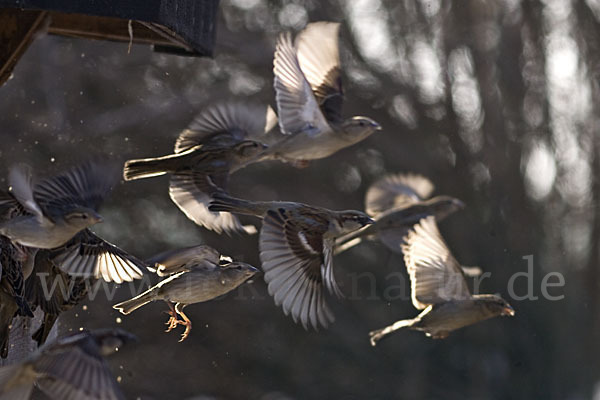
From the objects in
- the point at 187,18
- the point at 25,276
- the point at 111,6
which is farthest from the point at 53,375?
the point at 187,18

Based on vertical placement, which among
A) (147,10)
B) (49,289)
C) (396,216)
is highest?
(147,10)

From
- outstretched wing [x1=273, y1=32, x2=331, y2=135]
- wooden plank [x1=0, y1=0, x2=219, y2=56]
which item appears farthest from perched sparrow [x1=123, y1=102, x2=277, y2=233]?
wooden plank [x1=0, y1=0, x2=219, y2=56]

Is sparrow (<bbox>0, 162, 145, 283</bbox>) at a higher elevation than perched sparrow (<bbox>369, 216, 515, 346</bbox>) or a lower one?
higher

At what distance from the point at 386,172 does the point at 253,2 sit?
2369 millimetres

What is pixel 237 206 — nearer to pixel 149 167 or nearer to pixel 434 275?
pixel 149 167

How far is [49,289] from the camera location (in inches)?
163

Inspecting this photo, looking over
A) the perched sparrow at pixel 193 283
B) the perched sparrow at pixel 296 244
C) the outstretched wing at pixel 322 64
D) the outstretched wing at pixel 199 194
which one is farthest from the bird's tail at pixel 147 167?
the outstretched wing at pixel 322 64

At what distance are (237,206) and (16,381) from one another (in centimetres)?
135

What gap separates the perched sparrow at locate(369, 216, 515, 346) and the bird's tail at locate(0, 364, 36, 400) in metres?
2.18

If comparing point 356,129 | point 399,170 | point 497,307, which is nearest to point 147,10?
point 356,129

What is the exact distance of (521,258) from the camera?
12328 millimetres

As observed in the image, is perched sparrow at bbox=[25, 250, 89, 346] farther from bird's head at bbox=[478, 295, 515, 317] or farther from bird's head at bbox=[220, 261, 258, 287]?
bird's head at bbox=[478, 295, 515, 317]

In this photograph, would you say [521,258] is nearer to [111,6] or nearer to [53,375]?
[111,6]

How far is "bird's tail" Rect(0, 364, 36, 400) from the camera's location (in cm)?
297
